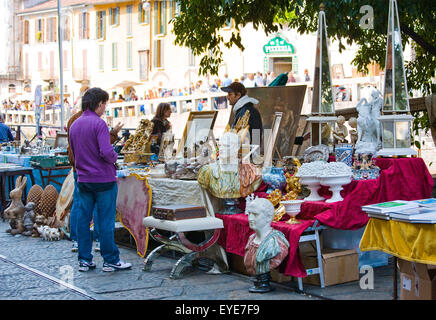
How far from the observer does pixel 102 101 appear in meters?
6.94

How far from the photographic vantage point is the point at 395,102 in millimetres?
6773

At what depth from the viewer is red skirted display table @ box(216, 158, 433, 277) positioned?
627 cm

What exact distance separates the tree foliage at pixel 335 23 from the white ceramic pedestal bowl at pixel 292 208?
431 centimetres

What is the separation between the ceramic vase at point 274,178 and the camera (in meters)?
6.89

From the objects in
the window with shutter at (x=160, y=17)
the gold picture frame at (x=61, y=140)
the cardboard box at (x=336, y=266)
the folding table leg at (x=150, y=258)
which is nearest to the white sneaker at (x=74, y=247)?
the folding table leg at (x=150, y=258)

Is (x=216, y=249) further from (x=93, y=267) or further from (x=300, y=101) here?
(x=300, y=101)

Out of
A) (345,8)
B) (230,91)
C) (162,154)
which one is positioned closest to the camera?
(230,91)

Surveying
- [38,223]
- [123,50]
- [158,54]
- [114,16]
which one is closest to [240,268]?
[38,223]

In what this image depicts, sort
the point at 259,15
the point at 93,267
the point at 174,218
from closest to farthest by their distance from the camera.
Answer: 1. the point at 174,218
2. the point at 93,267
3. the point at 259,15

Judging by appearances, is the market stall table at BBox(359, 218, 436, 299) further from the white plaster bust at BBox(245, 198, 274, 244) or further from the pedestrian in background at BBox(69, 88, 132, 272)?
the pedestrian in background at BBox(69, 88, 132, 272)

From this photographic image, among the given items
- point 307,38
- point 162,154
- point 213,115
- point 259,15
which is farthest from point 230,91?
point 307,38

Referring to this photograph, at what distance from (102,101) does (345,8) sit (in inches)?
181

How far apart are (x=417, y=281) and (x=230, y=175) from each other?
2.47m

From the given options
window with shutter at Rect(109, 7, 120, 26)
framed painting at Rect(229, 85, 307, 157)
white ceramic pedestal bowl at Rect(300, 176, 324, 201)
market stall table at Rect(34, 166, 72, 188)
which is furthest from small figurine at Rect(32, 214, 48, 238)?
window with shutter at Rect(109, 7, 120, 26)
